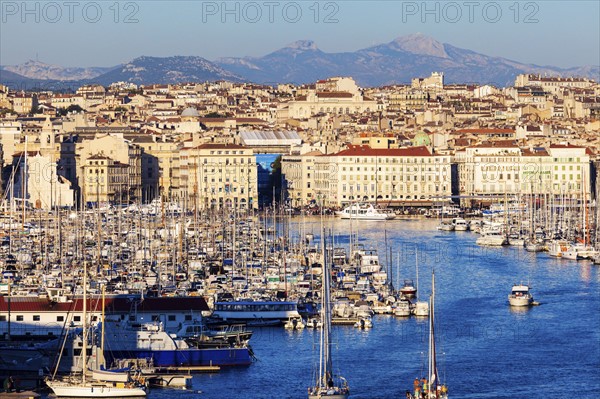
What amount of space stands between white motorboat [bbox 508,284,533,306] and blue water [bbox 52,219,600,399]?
0.20 metres

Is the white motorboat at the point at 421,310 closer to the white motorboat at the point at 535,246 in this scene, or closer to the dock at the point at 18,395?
the dock at the point at 18,395

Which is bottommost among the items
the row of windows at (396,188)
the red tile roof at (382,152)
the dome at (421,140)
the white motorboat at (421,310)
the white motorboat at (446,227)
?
the white motorboat at (421,310)

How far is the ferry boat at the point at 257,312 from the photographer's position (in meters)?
30.4

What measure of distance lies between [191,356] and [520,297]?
932 cm

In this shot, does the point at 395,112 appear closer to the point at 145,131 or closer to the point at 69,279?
the point at 145,131

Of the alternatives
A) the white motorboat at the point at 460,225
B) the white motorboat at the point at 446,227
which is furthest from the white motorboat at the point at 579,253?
the white motorboat at the point at 460,225

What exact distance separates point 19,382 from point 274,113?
2706 inches

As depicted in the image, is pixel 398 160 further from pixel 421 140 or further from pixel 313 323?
pixel 313 323

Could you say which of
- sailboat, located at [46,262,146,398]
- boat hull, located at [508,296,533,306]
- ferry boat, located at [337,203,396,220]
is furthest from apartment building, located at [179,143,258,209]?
sailboat, located at [46,262,146,398]

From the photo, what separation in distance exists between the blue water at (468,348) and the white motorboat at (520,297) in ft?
0.66

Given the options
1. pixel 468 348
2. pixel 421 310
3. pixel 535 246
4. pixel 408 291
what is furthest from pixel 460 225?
pixel 468 348

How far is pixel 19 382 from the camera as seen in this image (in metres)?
23.4

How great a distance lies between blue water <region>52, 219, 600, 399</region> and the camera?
79.7 feet

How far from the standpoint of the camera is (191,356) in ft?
83.7
